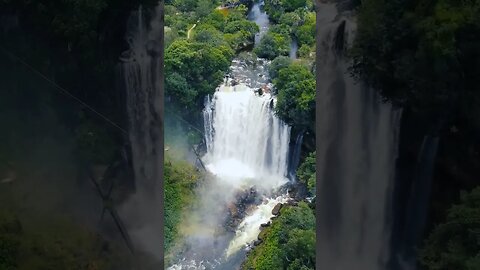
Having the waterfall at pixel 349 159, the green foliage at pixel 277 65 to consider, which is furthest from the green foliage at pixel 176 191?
the waterfall at pixel 349 159

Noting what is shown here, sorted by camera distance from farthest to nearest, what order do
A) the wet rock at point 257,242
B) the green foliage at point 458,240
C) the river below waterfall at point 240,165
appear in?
the river below waterfall at point 240,165 → the wet rock at point 257,242 → the green foliage at point 458,240

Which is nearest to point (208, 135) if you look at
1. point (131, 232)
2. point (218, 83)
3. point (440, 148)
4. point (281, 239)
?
point (218, 83)

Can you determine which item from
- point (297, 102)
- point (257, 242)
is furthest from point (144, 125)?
point (297, 102)

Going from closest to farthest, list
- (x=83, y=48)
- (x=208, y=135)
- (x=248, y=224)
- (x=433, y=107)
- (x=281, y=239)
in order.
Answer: (x=433, y=107), (x=83, y=48), (x=281, y=239), (x=248, y=224), (x=208, y=135)

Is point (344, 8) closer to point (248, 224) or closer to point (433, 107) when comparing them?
point (433, 107)

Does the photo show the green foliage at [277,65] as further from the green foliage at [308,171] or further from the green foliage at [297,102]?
the green foliage at [308,171]

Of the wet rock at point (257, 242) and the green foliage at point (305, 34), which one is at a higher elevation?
the green foliage at point (305, 34)

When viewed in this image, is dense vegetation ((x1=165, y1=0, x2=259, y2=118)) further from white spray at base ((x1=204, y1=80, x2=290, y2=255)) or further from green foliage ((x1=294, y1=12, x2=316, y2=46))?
green foliage ((x1=294, y1=12, x2=316, y2=46))
